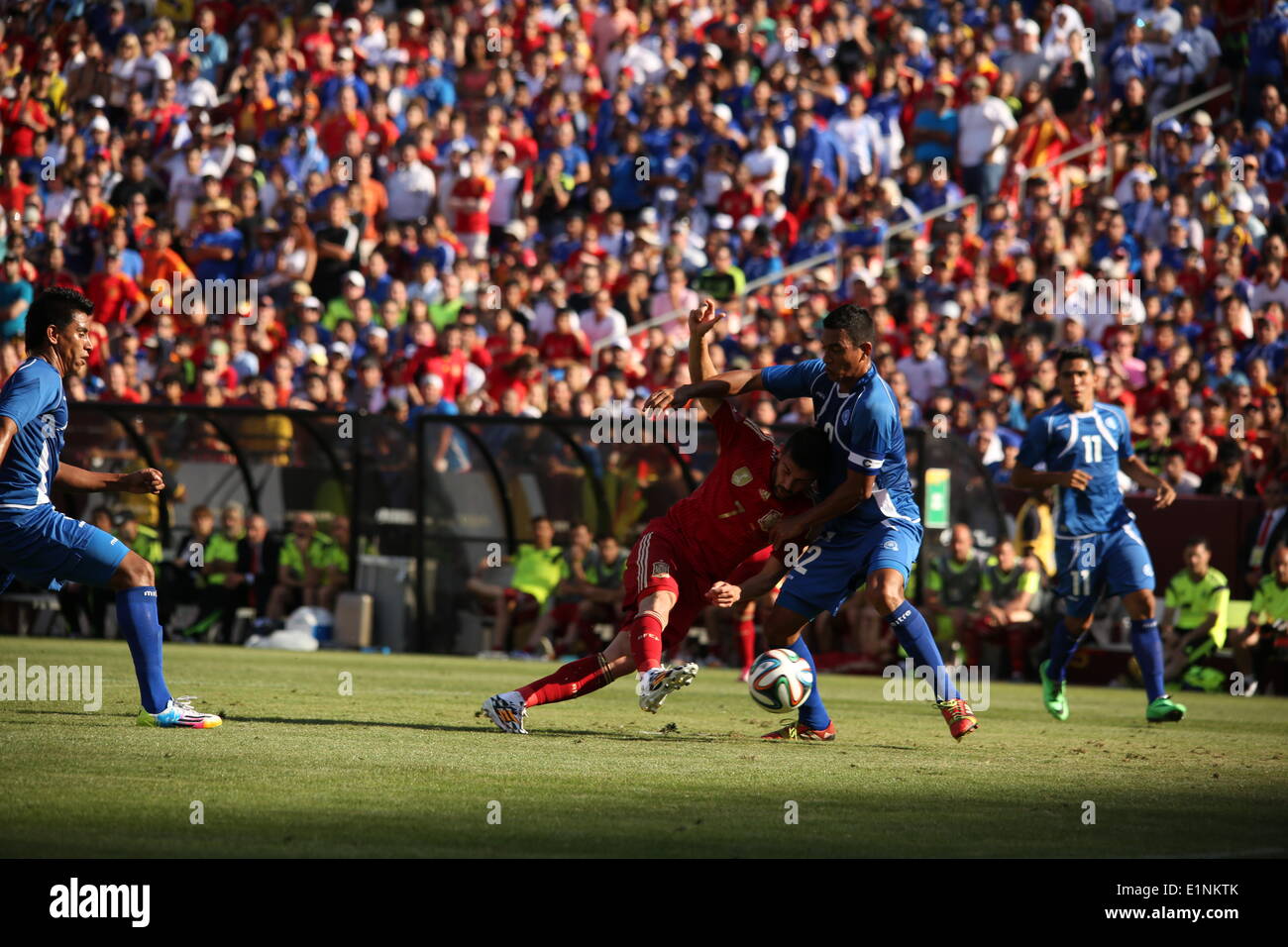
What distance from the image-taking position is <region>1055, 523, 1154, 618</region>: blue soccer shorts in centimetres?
1198

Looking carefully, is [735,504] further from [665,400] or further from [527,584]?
[527,584]

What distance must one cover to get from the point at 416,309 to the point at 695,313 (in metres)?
11.5

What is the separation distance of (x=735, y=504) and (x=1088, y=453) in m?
→ 3.59

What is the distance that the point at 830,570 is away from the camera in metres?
9.66

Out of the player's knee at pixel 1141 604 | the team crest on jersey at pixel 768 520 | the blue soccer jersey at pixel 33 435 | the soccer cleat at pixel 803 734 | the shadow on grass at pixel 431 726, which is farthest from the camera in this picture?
the player's knee at pixel 1141 604

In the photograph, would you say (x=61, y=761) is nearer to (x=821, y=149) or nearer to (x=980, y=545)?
(x=980, y=545)

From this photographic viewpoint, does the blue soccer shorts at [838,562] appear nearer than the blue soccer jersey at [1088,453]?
Yes

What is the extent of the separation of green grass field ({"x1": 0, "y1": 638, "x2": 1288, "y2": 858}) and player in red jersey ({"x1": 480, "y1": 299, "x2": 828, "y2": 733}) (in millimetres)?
333

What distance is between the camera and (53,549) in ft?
29.3

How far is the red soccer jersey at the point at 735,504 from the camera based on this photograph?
9.50 meters

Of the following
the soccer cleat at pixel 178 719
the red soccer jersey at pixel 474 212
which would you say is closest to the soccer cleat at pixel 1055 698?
the soccer cleat at pixel 178 719

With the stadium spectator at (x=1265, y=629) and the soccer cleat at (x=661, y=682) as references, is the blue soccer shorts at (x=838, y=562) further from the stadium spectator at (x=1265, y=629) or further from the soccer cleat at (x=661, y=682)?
the stadium spectator at (x=1265, y=629)

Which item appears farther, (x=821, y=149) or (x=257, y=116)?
(x=257, y=116)

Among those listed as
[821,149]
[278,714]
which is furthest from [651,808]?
[821,149]
